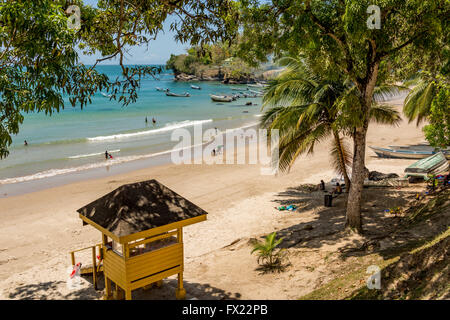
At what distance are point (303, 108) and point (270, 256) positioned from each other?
6.44 meters

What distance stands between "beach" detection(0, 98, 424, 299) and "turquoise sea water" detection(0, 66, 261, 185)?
17.9ft

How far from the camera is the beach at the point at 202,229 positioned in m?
9.95

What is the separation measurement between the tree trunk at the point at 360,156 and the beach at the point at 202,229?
0.69 metres

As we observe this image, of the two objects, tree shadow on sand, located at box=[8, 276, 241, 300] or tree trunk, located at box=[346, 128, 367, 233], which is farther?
tree trunk, located at box=[346, 128, 367, 233]

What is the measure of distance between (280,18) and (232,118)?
4300 cm

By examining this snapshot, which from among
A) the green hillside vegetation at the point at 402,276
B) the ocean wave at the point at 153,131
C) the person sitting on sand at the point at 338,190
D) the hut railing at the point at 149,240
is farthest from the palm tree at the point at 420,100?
the ocean wave at the point at 153,131

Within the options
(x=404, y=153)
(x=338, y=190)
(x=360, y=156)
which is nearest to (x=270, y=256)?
(x=360, y=156)

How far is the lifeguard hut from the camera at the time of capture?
A: 8.29 m

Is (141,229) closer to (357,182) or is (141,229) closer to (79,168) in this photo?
(357,182)

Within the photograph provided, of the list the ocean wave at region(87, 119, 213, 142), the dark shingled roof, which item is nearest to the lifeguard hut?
the dark shingled roof

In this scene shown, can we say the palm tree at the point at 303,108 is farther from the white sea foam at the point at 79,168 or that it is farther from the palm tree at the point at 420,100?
the white sea foam at the point at 79,168

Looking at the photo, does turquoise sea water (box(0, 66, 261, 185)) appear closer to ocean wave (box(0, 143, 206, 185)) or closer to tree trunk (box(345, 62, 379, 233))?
ocean wave (box(0, 143, 206, 185))
